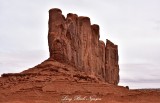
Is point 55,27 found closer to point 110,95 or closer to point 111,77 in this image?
point 110,95

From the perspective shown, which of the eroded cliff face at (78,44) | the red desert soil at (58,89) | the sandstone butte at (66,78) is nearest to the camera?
the red desert soil at (58,89)

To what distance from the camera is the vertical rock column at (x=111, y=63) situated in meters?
74.5

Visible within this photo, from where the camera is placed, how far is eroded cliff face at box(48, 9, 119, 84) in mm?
54312

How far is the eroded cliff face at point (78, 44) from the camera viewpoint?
54.3 meters

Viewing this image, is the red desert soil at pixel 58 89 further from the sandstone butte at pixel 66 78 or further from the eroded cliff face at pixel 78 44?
the eroded cliff face at pixel 78 44

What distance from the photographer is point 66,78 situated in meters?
49.7

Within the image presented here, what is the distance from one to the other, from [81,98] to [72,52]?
10.6 meters

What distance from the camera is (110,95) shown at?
49.9 metres

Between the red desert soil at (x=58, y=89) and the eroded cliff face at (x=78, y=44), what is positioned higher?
the eroded cliff face at (x=78, y=44)

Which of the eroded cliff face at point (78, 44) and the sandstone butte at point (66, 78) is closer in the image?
the sandstone butte at point (66, 78)

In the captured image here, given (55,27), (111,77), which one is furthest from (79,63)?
(111,77)

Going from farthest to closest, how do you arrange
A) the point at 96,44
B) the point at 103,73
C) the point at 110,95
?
1. the point at 103,73
2. the point at 96,44
3. the point at 110,95

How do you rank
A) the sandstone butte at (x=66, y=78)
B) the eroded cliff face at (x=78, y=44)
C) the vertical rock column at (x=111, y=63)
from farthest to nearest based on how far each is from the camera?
the vertical rock column at (x=111, y=63)
the eroded cliff face at (x=78, y=44)
the sandstone butte at (x=66, y=78)

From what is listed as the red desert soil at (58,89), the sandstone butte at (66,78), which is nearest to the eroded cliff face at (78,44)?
the sandstone butte at (66,78)
